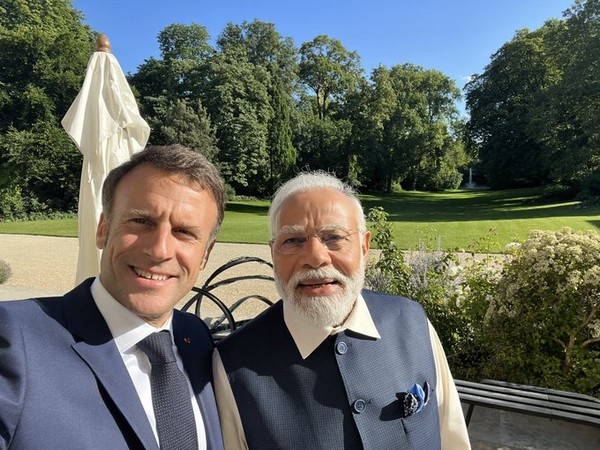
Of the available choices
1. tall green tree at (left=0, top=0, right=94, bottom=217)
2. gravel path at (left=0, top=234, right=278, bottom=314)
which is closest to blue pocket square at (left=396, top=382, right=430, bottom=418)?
gravel path at (left=0, top=234, right=278, bottom=314)

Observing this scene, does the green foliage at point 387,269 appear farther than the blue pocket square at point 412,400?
Yes

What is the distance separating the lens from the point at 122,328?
1267 mm

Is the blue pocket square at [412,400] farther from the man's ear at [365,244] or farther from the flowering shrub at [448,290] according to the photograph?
the flowering shrub at [448,290]

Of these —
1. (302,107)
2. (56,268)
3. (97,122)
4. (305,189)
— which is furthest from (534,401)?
(302,107)

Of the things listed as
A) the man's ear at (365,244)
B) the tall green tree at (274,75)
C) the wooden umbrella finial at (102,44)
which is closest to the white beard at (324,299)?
the man's ear at (365,244)

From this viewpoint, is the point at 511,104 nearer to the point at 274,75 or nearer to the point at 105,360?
the point at 274,75

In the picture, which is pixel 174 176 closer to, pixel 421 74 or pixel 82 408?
pixel 82 408

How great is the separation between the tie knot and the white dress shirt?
2 cm

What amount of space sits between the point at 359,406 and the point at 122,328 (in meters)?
0.86

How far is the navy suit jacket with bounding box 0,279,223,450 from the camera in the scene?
0.97 m

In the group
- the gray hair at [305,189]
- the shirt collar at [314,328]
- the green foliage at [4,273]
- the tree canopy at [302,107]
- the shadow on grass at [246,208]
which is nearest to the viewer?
the shirt collar at [314,328]

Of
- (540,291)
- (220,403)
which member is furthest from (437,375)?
(540,291)

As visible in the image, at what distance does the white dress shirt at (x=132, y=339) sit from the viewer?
1.24m

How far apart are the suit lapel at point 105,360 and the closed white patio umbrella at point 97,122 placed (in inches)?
113
